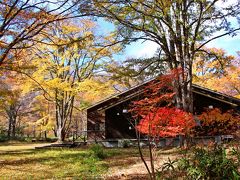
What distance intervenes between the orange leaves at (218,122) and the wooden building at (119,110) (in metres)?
1.42

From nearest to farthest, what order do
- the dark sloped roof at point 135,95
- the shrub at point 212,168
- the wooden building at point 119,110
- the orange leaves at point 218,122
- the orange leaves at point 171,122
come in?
the shrub at point 212,168
the orange leaves at point 171,122
the orange leaves at point 218,122
the dark sloped roof at point 135,95
the wooden building at point 119,110

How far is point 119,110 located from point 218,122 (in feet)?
27.1

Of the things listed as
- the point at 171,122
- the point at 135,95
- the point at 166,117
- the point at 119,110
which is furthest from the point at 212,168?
the point at 119,110

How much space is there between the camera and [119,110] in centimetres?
2556

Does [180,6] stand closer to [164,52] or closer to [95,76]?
[164,52]

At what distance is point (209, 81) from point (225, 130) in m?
12.9

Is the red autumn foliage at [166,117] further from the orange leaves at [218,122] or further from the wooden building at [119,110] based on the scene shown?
the wooden building at [119,110]

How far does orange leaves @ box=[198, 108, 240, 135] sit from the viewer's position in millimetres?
20483

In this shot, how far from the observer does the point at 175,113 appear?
1666 cm

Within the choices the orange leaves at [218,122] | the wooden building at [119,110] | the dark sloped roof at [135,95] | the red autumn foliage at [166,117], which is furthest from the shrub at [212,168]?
the wooden building at [119,110]

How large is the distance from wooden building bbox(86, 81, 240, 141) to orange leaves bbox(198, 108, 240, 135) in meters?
1.42

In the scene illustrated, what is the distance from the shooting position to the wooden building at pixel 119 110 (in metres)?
24.2

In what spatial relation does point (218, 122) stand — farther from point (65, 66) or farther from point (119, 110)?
point (65, 66)

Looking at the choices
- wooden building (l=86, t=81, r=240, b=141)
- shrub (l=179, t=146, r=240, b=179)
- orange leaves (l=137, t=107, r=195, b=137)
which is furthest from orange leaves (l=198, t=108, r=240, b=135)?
shrub (l=179, t=146, r=240, b=179)
